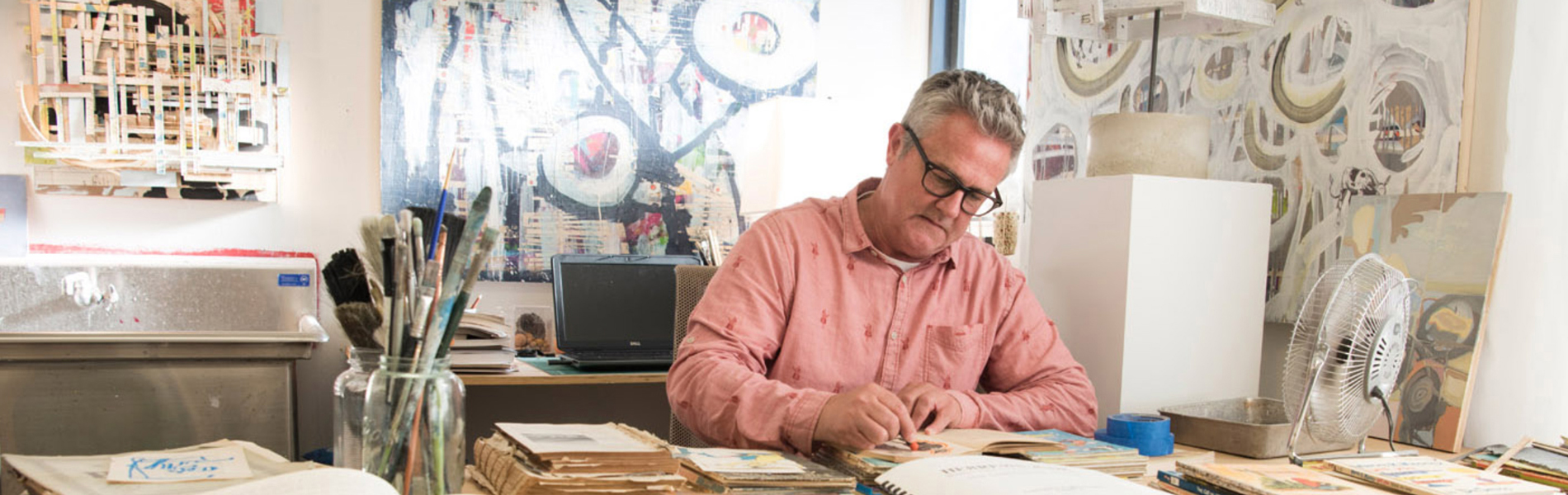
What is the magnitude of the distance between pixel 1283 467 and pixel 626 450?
2.64ft

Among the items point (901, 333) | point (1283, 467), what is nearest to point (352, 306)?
point (901, 333)

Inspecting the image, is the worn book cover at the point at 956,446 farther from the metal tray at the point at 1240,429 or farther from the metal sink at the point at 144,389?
the metal sink at the point at 144,389

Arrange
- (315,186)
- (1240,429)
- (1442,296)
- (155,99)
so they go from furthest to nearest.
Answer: (315,186) < (155,99) < (1442,296) < (1240,429)

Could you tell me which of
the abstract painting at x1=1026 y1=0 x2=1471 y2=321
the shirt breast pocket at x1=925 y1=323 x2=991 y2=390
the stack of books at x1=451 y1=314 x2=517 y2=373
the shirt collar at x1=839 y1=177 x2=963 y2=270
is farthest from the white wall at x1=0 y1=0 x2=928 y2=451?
the shirt breast pocket at x1=925 y1=323 x2=991 y2=390

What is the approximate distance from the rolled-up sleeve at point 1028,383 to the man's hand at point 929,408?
6 centimetres

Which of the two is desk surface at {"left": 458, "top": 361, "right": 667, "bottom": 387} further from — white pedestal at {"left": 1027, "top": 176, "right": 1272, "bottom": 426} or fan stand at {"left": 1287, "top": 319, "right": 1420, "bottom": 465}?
fan stand at {"left": 1287, "top": 319, "right": 1420, "bottom": 465}

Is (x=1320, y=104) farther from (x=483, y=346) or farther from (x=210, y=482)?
A: (x=483, y=346)

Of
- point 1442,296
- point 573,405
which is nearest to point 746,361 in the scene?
point 1442,296

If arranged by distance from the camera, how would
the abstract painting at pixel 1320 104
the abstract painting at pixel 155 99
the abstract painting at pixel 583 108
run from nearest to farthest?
1. the abstract painting at pixel 1320 104
2. the abstract painting at pixel 155 99
3. the abstract painting at pixel 583 108

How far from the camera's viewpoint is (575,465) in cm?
99

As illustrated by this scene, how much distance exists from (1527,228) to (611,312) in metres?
2.05

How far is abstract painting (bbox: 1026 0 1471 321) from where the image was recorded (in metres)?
1.67

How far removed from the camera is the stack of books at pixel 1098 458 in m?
1.25

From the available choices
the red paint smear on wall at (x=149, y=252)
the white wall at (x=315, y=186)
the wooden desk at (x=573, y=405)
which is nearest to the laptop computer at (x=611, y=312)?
the wooden desk at (x=573, y=405)
